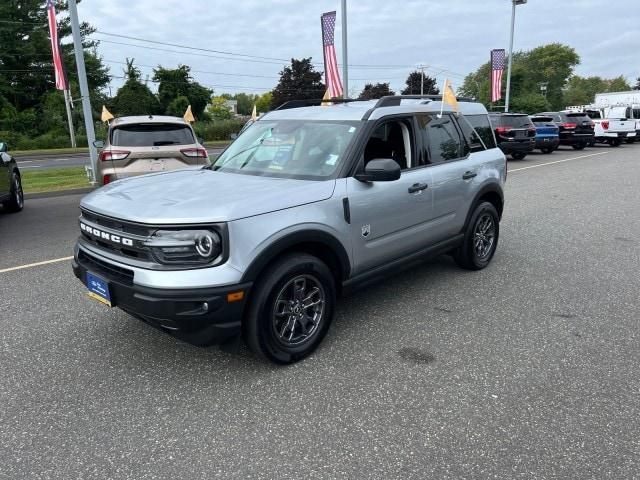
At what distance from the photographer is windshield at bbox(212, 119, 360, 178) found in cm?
376

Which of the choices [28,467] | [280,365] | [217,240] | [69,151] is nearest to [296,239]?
[217,240]

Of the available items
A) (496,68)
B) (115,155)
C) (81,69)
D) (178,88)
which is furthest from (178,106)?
(115,155)

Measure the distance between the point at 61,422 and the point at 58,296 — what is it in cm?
223

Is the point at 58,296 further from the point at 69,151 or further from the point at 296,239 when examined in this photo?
the point at 69,151

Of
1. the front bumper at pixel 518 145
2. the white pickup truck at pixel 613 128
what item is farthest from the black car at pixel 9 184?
the white pickup truck at pixel 613 128

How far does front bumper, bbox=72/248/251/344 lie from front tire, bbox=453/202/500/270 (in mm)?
2921

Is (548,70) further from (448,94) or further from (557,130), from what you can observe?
(448,94)

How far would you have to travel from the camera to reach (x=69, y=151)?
108 feet

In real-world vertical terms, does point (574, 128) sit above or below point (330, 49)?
below

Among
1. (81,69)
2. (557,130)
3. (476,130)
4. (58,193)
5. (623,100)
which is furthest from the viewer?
(623,100)

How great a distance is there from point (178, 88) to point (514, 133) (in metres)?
41.5

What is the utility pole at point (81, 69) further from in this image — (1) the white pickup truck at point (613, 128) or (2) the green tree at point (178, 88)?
(2) the green tree at point (178, 88)

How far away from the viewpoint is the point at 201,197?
3.16 m

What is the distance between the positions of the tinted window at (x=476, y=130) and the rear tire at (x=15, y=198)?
25.4 feet
